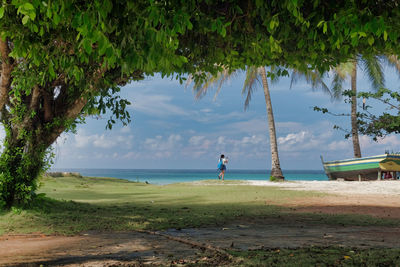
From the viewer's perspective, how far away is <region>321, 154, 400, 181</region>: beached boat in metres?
23.6

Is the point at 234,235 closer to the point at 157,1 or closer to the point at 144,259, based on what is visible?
the point at 144,259

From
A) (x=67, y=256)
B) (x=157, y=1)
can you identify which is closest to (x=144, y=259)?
(x=67, y=256)

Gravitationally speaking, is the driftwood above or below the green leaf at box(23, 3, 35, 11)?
below

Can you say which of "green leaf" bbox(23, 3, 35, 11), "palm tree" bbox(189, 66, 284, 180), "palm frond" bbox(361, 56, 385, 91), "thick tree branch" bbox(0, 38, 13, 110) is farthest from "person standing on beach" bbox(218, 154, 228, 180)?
"green leaf" bbox(23, 3, 35, 11)

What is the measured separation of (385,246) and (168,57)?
162 inches

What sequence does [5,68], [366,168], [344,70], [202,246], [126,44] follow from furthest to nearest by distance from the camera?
[344,70]
[366,168]
[5,68]
[202,246]
[126,44]

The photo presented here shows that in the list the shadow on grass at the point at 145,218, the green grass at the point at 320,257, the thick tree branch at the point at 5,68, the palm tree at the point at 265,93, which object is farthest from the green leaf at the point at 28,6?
the palm tree at the point at 265,93

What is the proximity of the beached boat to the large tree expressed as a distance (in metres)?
18.1

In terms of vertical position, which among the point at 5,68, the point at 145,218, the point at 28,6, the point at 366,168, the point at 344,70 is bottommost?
the point at 145,218

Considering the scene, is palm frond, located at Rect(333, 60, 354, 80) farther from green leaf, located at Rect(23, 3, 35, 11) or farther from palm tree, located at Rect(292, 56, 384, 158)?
green leaf, located at Rect(23, 3, 35, 11)

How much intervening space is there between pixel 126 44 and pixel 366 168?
23.0 meters

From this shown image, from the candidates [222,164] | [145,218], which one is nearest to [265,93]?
[222,164]

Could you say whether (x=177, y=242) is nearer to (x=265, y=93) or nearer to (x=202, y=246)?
(x=202, y=246)

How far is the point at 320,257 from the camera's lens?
179 inches
